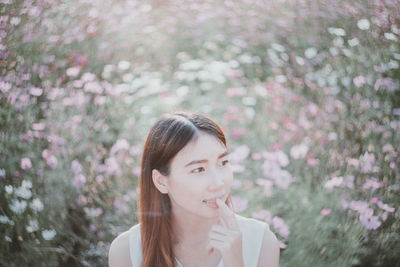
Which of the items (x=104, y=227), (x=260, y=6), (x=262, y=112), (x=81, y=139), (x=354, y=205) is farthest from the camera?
(x=260, y=6)

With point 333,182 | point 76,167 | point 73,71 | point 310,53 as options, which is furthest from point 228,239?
point 310,53

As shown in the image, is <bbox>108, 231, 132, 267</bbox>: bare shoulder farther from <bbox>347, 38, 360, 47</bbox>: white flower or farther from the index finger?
<bbox>347, 38, 360, 47</bbox>: white flower

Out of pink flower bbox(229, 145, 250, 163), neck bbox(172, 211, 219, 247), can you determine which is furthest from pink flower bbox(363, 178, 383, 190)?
neck bbox(172, 211, 219, 247)

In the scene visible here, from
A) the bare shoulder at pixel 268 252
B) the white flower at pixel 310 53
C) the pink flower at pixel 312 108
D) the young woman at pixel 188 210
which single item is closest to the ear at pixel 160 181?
the young woman at pixel 188 210

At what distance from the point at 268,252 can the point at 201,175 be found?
1.36 feet

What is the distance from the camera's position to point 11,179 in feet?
8.29

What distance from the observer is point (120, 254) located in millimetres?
1751

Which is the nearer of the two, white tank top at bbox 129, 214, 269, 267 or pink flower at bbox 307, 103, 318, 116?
white tank top at bbox 129, 214, 269, 267

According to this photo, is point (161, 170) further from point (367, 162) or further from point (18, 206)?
point (367, 162)

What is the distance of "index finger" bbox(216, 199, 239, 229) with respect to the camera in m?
1.51

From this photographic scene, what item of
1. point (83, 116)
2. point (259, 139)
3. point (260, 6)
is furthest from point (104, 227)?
point (260, 6)

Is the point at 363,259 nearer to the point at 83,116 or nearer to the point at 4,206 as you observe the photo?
the point at 83,116

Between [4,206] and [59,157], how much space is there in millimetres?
402

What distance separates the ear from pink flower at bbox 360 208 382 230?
1.09m
